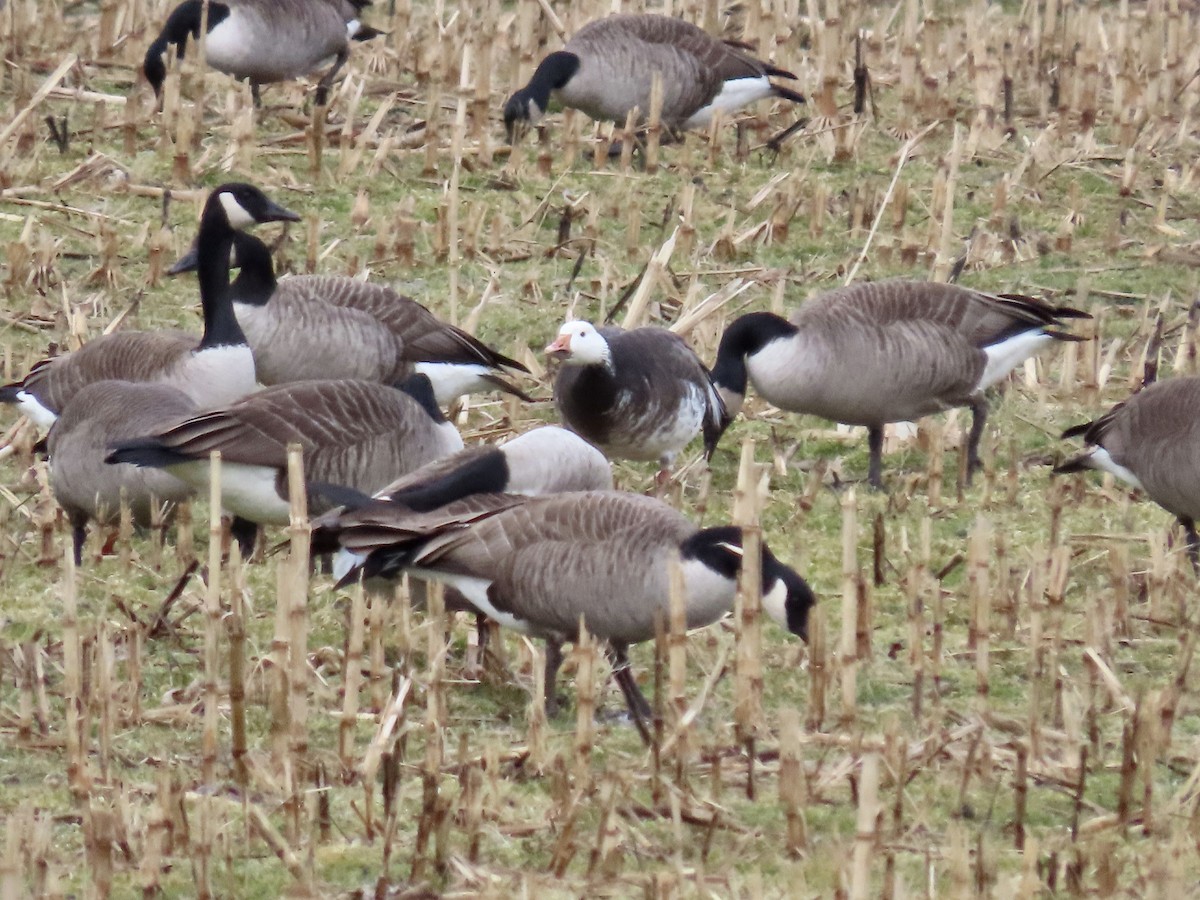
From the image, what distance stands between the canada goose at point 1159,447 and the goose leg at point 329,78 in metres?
6.36

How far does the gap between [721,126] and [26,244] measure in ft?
15.7

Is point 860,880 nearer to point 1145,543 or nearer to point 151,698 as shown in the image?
point 151,698

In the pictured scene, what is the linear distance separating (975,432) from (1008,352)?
0.50m

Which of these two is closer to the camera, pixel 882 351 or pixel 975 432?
pixel 882 351

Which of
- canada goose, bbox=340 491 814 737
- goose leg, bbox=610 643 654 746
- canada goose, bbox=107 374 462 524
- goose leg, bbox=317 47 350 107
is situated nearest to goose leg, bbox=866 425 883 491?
canada goose, bbox=107 374 462 524

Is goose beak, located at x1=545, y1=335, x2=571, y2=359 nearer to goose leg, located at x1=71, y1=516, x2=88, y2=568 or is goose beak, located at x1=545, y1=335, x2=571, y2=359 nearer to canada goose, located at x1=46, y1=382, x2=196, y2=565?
canada goose, located at x1=46, y1=382, x2=196, y2=565

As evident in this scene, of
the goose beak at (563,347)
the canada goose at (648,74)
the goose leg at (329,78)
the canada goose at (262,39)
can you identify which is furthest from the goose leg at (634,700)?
the canada goose at (262,39)

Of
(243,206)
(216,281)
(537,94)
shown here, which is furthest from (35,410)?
(537,94)

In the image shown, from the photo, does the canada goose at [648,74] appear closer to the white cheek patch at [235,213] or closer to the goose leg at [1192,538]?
the white cheek patch at [235,213]

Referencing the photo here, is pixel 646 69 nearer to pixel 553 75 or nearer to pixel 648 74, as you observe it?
pixel 648 74

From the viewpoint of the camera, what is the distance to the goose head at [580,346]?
27.5 feet

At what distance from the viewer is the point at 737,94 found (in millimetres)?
13109

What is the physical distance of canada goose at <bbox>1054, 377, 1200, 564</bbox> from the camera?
7676mm

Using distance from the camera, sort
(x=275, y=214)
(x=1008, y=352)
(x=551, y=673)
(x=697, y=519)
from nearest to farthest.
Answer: (x=551, y=673)
(x=697, y=519)
(x=1008, y=352)
(x=275, y=214)
